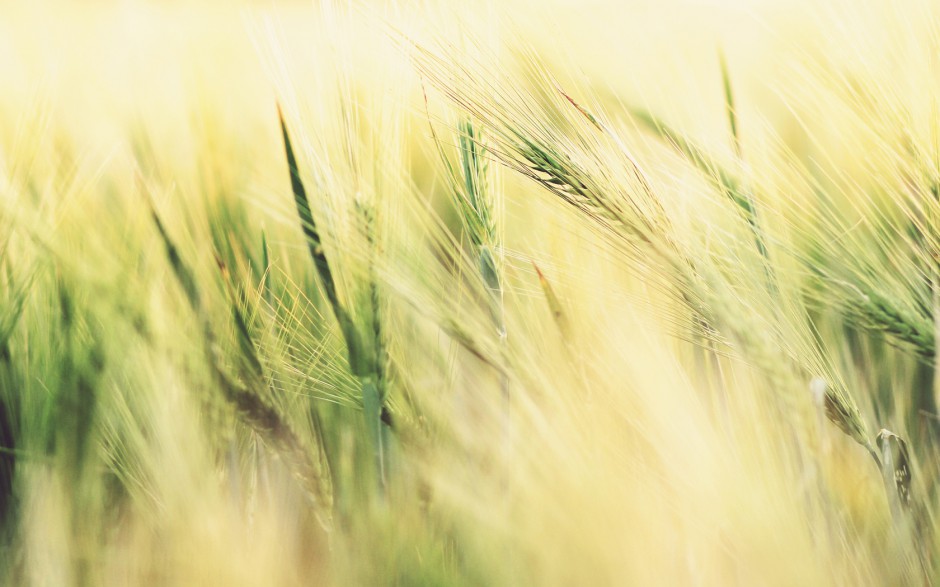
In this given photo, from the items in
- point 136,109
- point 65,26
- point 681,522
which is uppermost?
point 65,26

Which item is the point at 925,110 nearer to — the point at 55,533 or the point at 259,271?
the point at 259,271

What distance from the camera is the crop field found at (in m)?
0.40

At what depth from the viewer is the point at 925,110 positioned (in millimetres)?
437

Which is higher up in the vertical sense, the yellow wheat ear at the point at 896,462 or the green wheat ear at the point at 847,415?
the green wheat ear at the point at 847,415

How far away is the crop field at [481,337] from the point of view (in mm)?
403

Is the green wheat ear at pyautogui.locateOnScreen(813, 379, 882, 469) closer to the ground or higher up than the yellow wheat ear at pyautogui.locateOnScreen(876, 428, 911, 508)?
higher up

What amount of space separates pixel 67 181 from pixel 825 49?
556 millimetres

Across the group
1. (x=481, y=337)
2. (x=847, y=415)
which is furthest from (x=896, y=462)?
(x=481, y=337)

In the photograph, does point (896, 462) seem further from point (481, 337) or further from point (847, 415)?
point (481, 337)

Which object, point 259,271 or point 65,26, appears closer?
point 259,271

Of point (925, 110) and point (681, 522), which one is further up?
point (925, 110)

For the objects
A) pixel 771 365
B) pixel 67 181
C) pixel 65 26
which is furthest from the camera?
pixel 65 26

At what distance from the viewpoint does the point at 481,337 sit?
432 mm

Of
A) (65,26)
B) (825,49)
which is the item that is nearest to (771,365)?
(825,49)
